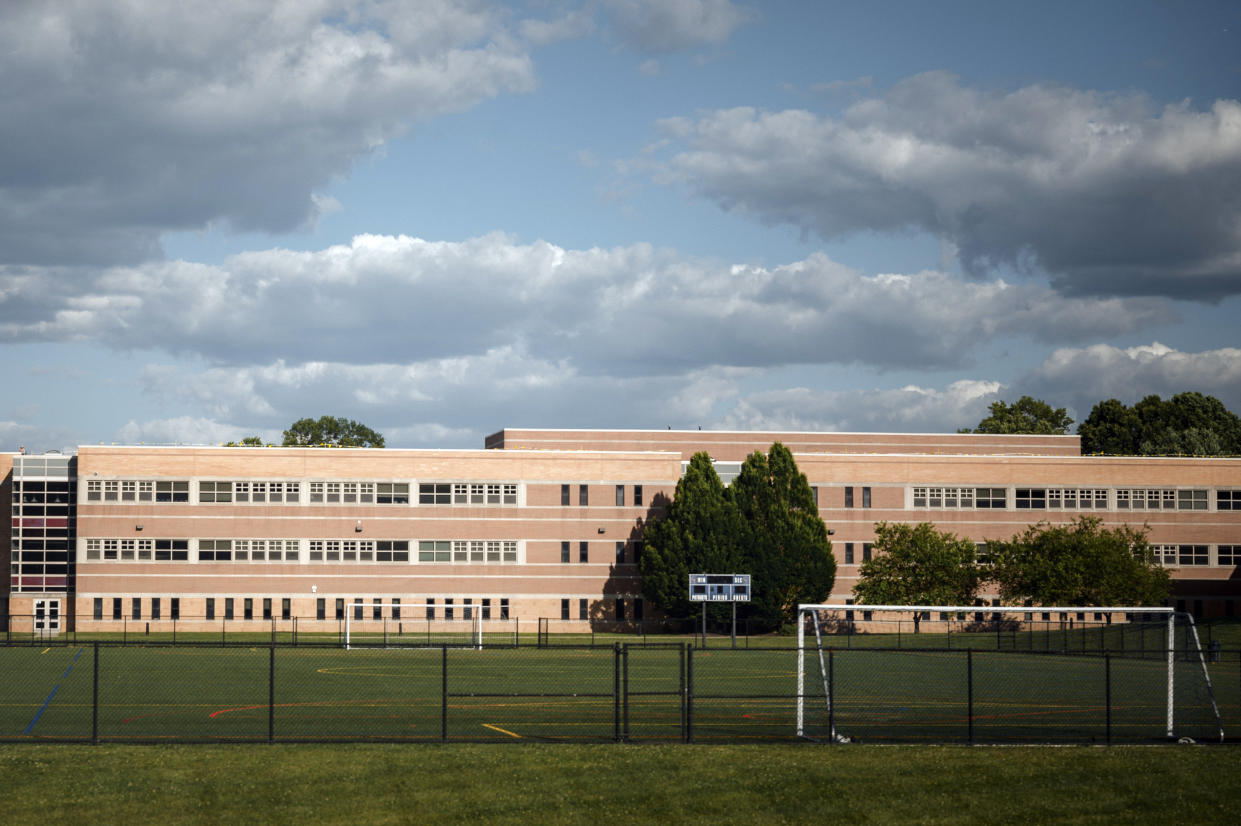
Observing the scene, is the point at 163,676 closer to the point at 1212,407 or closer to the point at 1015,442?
the point at 1015,442

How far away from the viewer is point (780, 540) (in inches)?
3536

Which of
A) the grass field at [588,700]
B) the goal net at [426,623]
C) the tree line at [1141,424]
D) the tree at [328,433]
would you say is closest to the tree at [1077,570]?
the grass field at [588,700]

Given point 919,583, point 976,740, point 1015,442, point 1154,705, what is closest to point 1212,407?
point 1015,442

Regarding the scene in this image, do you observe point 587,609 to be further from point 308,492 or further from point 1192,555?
point 1192,555

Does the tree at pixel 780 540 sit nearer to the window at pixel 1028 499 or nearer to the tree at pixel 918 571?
the tree at pixel 918 571

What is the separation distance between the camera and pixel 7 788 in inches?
835

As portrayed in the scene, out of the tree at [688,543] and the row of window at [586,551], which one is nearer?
the tree at [688,543]

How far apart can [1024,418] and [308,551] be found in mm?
100497

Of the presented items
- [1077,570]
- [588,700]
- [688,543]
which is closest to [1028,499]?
[1077,570]

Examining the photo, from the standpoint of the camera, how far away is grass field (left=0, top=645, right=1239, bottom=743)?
28.2 metres

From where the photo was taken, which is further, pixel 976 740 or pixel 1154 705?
pixel 1154 705

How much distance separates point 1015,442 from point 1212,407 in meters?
31.9

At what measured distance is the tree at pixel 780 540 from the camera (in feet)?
292

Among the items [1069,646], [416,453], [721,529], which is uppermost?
[416,453]
